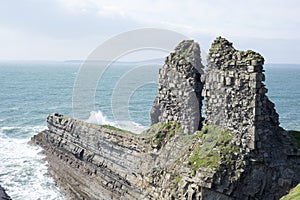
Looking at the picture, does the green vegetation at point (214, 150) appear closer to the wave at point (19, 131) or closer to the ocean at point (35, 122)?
the ocean at point (35, 122)

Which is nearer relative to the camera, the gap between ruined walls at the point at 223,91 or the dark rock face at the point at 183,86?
the gap between ruined walls at the point at 223,91

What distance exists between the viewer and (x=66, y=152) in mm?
36438

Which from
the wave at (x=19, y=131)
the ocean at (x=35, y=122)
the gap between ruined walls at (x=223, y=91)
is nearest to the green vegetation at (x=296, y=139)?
the gap between ruined walls at (x=223, y=91)

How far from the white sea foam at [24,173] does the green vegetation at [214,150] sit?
1547 centimetres

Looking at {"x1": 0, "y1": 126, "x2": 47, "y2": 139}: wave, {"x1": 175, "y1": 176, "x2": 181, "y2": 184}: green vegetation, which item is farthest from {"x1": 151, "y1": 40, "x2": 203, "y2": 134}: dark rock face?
{"x1": 0, "y1": 126, "x2": 47, "y2": 139}: wave

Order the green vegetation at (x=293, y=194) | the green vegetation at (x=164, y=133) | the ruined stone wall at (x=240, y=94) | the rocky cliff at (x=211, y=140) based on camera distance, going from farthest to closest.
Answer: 1. the green vegetation at (x=164, y=133)
2. the rocky cliff at (x=211, y=140)
3. the ruined stone wall at (x=240, y=94)
4. the green vegetation at (x=293, y=194)

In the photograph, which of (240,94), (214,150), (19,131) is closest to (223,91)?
(240,94)

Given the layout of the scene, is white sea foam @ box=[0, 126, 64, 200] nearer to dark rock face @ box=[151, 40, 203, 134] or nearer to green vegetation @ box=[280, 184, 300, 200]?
dark rock face @ box=[151, 40, 203, 134]

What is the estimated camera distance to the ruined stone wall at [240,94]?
59.1ft

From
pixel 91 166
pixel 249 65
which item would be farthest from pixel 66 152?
pixel 249 65

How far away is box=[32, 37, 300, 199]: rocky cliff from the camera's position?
18219 millimetres

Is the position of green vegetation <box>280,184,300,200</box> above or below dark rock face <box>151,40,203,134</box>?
below

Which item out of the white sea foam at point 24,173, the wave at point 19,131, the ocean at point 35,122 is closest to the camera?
the white sea foam at point 24,173

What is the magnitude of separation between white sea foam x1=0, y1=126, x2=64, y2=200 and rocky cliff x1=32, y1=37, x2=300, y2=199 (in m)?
7.78
